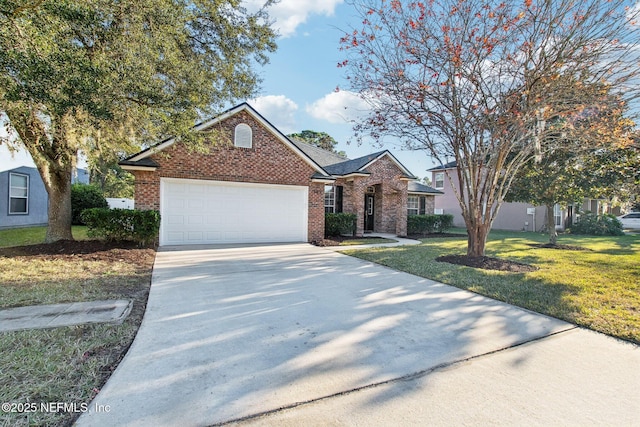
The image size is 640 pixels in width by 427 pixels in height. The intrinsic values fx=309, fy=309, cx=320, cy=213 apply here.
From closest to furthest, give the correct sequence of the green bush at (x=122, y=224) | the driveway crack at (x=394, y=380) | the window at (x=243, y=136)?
the driveway crack at (x=394, y=380) < the green bush at (x=122, y=224) < the window at (x=243, y=136)

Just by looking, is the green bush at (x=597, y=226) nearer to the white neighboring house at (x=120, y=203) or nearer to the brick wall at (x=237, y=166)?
the brick wall at (x=237, y=166)

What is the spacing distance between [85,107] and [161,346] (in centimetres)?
504

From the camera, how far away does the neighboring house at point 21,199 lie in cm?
1350

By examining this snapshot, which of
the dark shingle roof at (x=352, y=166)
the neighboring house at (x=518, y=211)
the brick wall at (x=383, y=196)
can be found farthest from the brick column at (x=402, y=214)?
the neighboring house at (x=518, y=211)

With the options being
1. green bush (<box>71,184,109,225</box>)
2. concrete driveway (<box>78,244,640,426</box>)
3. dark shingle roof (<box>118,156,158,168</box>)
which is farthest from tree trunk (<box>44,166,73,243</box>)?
green bush (<box>71,184,109,225</box>)

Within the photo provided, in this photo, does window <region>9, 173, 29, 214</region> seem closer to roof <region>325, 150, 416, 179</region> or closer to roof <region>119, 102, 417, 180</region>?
roof <region>119, 102, 417, 180</region>

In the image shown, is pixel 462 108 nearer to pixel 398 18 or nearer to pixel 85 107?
pixel 398 18

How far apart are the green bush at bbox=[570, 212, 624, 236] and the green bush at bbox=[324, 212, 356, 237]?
51.9 feet

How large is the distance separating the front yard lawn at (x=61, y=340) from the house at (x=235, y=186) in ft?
11.7

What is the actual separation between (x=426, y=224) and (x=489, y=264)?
981 centimetres

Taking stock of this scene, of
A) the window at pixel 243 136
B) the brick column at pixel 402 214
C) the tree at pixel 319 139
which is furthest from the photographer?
the tree at pixel 319 139

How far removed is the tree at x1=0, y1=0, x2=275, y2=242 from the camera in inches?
Result: 194

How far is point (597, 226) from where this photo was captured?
18.7 metres

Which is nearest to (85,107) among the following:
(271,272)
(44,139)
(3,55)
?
(3,55)
